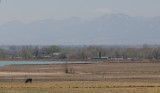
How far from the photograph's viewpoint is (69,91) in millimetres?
48375

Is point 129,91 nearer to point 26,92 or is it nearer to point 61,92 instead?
point 61,92

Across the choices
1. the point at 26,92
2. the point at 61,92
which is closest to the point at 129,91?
the point at 61,92

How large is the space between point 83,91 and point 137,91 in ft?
18.0

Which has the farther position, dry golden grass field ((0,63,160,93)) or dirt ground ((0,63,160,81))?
dirt ground ((0,63,160,81))

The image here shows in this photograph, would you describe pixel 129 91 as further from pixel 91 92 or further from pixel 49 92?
pixel 49 92

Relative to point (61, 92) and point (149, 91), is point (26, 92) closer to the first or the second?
point (61, 92)

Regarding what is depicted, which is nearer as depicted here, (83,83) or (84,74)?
(83,83)

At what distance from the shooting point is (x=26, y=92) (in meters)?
47.7

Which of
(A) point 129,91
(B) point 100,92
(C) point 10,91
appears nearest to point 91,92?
(B) point 100,92

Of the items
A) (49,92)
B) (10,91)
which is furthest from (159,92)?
(10,91)

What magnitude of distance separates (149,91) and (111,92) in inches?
158

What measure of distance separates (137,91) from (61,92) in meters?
7.69

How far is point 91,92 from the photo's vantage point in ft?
154

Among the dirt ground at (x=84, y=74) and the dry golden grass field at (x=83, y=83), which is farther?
the dirt ground at (x=84, y=74)
